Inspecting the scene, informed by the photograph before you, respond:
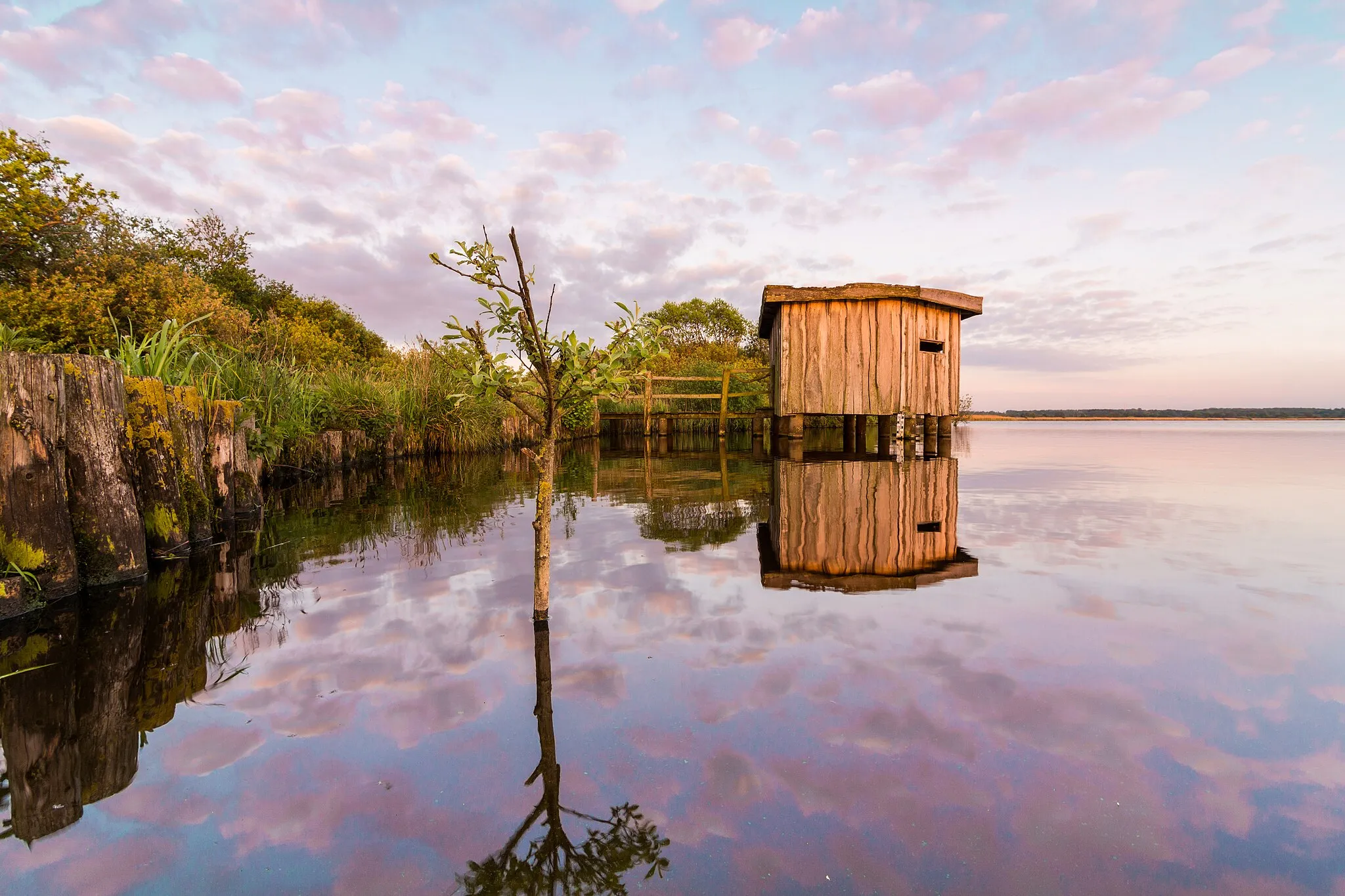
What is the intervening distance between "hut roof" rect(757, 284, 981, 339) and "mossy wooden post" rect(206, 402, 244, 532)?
9708 mm

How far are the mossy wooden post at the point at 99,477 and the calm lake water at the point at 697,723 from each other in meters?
0.25

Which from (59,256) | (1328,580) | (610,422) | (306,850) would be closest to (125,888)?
(306,850)

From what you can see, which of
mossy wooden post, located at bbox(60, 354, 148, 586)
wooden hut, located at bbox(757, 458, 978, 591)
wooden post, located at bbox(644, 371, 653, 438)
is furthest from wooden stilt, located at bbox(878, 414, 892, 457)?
mossy wooden post, located at bbox(60, 354, 148, 586)

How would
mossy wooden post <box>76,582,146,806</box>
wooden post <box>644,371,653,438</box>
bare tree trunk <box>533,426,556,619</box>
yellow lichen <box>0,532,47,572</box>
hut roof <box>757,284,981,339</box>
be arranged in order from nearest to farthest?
1. mossy wooden post <box>76,582,146,806</box>
2. bare tree trunk <box>533,426,556,619</box>
3. yellow lichen <box>0,532,47,572</box>
4. hut roof <box>757,284,981,339</box>
5. wooden post <box>644,371,653,438</box>

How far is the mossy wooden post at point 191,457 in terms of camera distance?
486 centimetres

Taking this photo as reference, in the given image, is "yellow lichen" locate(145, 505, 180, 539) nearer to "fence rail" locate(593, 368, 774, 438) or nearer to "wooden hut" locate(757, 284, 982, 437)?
"wooden hut" locate(757, 284, 982, 437)

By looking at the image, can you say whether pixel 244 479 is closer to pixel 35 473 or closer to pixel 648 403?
pixel 35 473

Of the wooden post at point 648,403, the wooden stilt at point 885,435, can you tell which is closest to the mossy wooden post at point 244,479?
the wooden stilt at point 885,435

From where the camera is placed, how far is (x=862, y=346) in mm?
12617

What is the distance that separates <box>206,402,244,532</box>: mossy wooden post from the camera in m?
5.59

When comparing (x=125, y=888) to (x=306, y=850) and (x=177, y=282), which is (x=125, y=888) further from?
(x=177, y=282)

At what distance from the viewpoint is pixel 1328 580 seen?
3.77 m

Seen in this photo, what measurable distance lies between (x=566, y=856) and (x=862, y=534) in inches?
161

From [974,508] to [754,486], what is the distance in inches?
109
